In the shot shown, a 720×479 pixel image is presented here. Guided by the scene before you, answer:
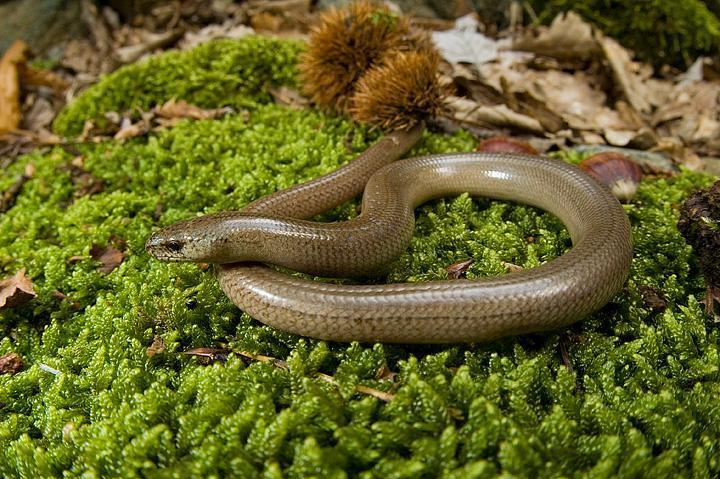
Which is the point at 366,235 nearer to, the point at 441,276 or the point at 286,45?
the point at 441,276

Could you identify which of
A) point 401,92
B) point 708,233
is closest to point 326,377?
point 708,233

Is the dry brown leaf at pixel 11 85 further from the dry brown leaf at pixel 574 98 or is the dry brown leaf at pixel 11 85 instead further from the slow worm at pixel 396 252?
the dry brown leaf at pixel 574 98

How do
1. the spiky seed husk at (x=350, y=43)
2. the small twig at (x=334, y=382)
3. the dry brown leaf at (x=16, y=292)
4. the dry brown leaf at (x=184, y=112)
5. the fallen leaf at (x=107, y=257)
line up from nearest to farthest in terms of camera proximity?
the small twig at (x=334, y=382)
the dry brown leaf at (x=16, y=292)
the fallen leaf at (x=107, y=257)
the spiky seed husk at (x=350, y=43)
the dry brown leaf at (x=184, y=112)

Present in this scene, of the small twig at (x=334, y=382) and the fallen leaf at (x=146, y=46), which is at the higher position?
the fallen leaf at (x=146, y=46)

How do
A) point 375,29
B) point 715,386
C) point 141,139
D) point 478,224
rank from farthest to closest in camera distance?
point 141,139 < point 375,29 < point 478,224 < point 715,386

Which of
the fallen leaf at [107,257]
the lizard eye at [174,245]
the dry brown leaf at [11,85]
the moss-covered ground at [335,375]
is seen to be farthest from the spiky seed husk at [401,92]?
the dry brown leaf at [11,85]

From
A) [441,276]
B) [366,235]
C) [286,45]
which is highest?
[286,45]


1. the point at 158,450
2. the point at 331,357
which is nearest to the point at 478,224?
the point at 331,357
